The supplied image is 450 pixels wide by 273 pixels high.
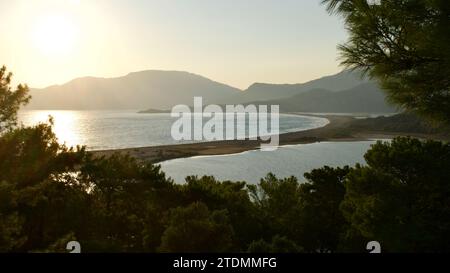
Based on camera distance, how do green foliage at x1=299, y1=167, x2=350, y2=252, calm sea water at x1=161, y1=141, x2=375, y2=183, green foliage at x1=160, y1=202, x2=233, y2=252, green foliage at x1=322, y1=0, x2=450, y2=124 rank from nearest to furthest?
green foliage at x1=322, y1=0, x2=450, y2=124 < green foliage at x1=160, y1=202, x2=233, y2=252 < green foliage at x1=299, y1=167, x2=350, y2=252 < calm sea water at x1=161, y1=141, x2=375, y2=183

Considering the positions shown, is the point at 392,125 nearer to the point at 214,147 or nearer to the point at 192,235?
the point at 214,147

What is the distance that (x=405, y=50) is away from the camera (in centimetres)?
990

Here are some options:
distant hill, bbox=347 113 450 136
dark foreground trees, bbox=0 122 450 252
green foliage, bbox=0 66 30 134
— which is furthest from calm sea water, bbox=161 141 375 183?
distant hill, bbox=347 113 450 136

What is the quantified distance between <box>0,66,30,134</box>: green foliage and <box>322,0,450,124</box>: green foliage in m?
14.1

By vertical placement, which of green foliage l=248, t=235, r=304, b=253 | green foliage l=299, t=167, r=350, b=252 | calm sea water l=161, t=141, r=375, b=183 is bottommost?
calm sea water l=161, t=141, r=375, b=183

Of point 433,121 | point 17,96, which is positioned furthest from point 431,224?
point 17,96

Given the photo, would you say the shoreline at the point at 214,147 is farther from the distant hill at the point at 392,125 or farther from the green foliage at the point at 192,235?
the green foliage at the point at 192,235

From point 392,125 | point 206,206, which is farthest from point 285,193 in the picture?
point 392,125

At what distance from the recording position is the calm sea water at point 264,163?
73.9 meters

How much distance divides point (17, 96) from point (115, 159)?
10.9 m

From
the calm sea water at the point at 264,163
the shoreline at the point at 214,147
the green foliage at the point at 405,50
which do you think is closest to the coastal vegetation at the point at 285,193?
the green foliage at the point at 405,50

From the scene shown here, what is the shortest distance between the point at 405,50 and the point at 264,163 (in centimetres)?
7746

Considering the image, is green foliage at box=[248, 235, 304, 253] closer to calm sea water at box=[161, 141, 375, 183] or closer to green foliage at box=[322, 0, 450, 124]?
green foliage at box=[322, 0, 450, 124]

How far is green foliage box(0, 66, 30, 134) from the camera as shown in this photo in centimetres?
1711
